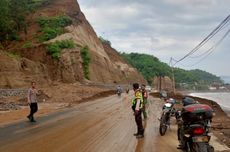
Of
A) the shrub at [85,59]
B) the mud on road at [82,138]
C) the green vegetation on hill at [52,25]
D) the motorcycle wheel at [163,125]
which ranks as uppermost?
the green vegetation on hill at [52,25]

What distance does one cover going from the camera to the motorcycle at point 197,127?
9.84 metres

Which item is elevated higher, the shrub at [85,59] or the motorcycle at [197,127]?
the shrub at [85,59]

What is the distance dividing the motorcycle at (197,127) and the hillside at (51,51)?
3682 cm

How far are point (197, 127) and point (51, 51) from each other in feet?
187

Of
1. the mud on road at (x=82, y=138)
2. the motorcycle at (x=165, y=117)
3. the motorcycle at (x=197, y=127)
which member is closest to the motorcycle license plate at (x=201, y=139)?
the motorcycle at (x=197, y=127)

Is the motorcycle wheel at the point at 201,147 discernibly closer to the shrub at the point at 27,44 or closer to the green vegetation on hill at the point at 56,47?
the green vegetation on hill at the point at 56,47

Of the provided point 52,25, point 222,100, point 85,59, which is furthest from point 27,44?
point 222,100

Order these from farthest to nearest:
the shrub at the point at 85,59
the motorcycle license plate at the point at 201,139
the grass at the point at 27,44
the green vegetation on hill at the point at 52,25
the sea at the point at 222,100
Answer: the shrub at the point at 85,59 → the green vegetation on hill at the point at 52,25 → the grass at the point at 27,44 → the sea at the point at 222,100 → the motorcycle license plate at the point at 201,139

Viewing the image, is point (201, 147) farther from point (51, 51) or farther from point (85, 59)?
point (85, 59)

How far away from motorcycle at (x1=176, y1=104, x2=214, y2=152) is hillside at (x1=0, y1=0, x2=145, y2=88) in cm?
3682

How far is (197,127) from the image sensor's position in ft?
33.1

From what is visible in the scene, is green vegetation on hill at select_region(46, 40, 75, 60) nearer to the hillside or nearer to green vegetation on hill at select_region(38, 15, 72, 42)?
the hillside

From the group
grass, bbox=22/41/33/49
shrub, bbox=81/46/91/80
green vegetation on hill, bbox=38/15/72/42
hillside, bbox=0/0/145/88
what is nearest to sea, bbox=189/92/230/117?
hillside, bbox=0/0/145/88

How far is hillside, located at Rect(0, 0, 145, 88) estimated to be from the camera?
50.7m
